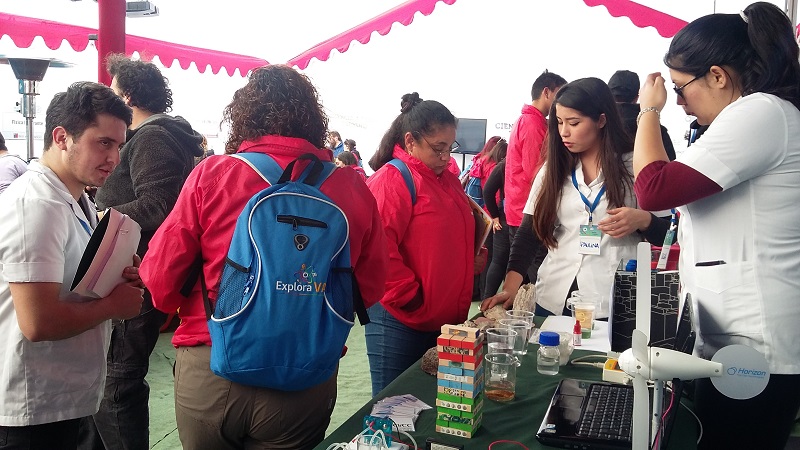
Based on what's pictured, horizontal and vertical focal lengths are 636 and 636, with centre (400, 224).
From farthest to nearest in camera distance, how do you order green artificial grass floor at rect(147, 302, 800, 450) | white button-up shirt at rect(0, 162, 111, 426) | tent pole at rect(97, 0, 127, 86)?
tent pole at rect(97, 0, 127, 86)
green artificial grass floor at rect(147, 302, 800, 450)
white button-up shirt at rect(0, 162, 111, 426)

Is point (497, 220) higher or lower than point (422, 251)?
higher

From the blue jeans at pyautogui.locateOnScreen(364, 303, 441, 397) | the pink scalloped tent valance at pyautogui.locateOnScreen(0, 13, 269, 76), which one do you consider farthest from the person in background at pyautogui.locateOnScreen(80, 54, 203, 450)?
the pink scalloped tent valance at pyautogui.locateOnScreen(0, 13, 269, 76)

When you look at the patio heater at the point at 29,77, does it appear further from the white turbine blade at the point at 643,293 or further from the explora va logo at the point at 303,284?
the white turbine blade at the point at 643,293

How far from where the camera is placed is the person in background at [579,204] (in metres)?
2.24

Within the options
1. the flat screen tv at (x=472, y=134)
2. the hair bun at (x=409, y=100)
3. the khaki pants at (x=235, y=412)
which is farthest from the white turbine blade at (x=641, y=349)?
the flat screen tv at (x=472, y=134)

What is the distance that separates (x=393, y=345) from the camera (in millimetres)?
2266

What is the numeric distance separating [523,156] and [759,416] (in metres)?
2.85

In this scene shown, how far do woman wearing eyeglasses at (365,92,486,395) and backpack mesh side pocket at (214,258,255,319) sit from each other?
2.69 ft

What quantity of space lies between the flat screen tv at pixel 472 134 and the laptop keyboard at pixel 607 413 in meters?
7.20

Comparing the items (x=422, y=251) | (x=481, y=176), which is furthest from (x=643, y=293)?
(x=481, y=176)

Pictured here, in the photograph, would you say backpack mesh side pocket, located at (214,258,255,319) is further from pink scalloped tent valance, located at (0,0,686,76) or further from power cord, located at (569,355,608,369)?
pink scalloped tent valance, located at (0,0,686,76)

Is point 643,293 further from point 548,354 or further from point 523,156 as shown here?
point 523,156

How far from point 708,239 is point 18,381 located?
63.7 inches

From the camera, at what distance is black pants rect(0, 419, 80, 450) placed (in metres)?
1.51
